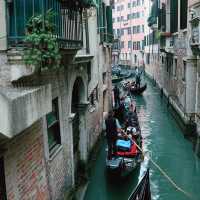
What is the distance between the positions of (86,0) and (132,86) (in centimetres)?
1777

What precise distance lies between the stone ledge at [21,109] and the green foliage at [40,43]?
34 centimetres

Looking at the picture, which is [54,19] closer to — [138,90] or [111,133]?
[111,133]

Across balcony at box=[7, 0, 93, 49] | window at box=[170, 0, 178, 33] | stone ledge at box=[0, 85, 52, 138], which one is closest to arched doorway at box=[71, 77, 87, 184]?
balcony at box=[7, 0, 93, 49]

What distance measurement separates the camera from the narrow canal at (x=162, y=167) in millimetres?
7785

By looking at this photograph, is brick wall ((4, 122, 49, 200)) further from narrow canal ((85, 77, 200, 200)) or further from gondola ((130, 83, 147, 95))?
gondola ((130, 83, 147, 95))

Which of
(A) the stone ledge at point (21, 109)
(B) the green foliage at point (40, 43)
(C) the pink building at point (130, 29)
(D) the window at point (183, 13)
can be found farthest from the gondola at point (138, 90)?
(C) the pink building at point (130, 29)

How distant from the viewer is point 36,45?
4090mm

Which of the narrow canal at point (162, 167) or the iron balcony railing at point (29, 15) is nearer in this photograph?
the iron balcony railing at point (29, 15)

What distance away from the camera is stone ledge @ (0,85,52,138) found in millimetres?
2912

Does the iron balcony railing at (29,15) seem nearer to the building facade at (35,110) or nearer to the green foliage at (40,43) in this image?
the building facade at (35,110)

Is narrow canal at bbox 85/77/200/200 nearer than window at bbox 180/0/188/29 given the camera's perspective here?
Yes

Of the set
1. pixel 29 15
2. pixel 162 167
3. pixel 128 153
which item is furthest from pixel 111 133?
pixel 29 15

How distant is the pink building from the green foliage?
1542 inches

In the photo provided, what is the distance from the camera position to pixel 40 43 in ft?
13.4
